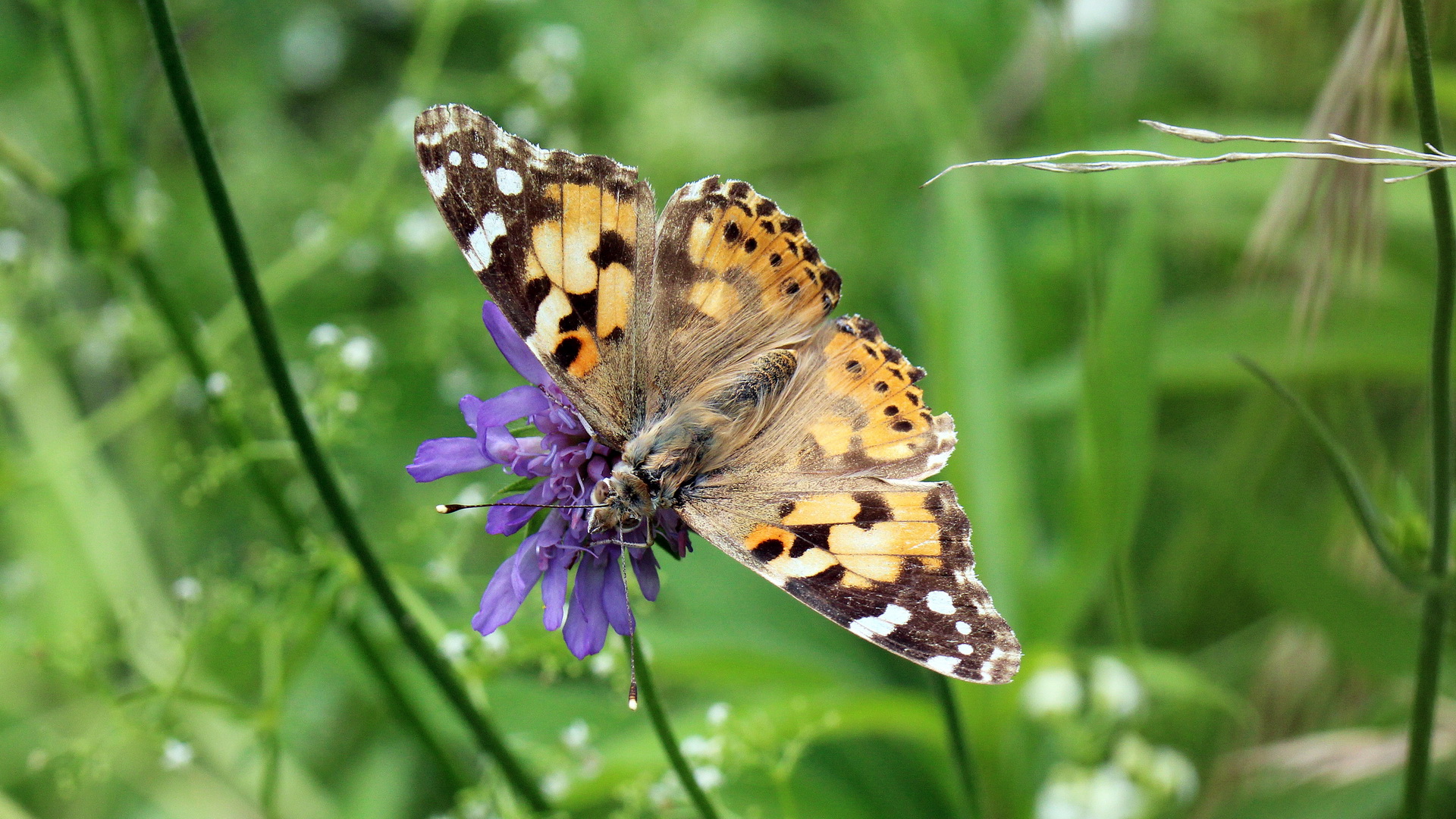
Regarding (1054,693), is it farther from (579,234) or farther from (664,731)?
(579,234)

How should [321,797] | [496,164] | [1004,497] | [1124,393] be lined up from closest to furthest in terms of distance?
[496,164], [1124,393], [1004,497], [321,797]

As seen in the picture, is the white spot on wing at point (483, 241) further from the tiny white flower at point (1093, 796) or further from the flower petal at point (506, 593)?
the tiny white flower at point (1093, 796)

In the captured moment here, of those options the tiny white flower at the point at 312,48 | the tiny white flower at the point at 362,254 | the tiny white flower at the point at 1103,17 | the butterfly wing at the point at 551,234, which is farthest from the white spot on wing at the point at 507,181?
the tiny white flower at the point at 312,48

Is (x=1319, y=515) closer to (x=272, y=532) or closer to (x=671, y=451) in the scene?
(x=671, y=451)

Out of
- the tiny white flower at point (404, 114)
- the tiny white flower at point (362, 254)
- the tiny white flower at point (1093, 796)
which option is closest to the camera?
the tiny white flower at point (1093, 796)

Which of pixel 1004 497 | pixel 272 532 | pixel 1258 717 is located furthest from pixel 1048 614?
pixel 272 532

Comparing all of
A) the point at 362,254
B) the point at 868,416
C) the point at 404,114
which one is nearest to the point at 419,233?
the point at 362,254

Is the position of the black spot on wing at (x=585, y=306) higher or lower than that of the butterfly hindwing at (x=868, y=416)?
higher
